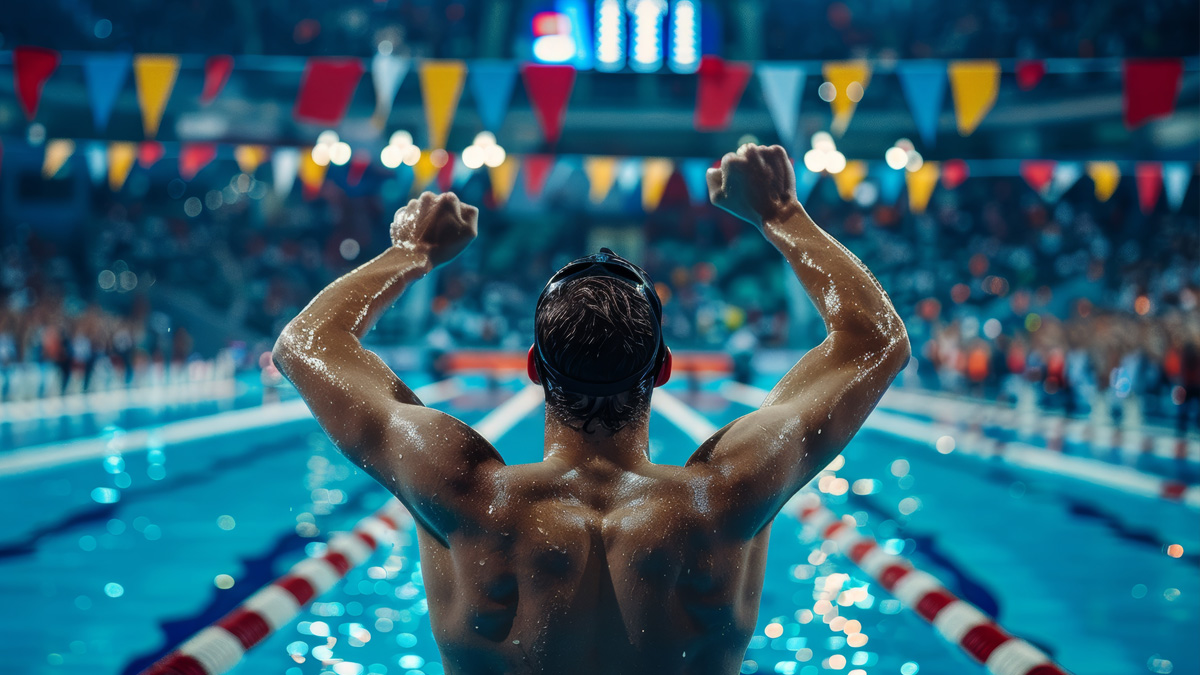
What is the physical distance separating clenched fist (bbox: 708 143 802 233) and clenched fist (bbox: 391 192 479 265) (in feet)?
1.39

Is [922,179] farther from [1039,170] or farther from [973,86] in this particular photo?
[973,86]

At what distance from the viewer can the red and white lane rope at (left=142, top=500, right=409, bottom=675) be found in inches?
101

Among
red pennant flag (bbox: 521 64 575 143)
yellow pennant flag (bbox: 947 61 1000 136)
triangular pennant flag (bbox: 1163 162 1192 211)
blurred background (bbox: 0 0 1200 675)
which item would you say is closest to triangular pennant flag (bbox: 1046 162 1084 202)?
blurred background (bbox: 0 0 1200 675)

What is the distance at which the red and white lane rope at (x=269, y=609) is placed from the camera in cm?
256

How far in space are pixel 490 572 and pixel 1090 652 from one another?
3.22m

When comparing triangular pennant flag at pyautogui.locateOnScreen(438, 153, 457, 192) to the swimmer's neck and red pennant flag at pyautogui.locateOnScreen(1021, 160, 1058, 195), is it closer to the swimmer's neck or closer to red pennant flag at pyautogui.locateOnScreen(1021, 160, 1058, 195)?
red pennant flag at pyautogui.locateOnScreen(1021, 160, 1058, 195)

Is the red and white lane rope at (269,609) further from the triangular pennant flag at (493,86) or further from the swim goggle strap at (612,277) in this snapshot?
the triangular pennant flag at (493,86)

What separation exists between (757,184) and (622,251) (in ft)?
90.4

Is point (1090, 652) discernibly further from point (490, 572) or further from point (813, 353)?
point (490, 572)

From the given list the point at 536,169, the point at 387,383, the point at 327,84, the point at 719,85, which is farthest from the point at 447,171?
the point at 387,383

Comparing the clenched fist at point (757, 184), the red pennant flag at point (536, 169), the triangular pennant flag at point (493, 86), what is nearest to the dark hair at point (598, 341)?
the clenched fist at point (757, 184)

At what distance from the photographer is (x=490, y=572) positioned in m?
1.19

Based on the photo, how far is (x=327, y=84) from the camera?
11336 mm

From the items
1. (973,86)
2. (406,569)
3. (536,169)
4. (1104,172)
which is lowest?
(406,569)
